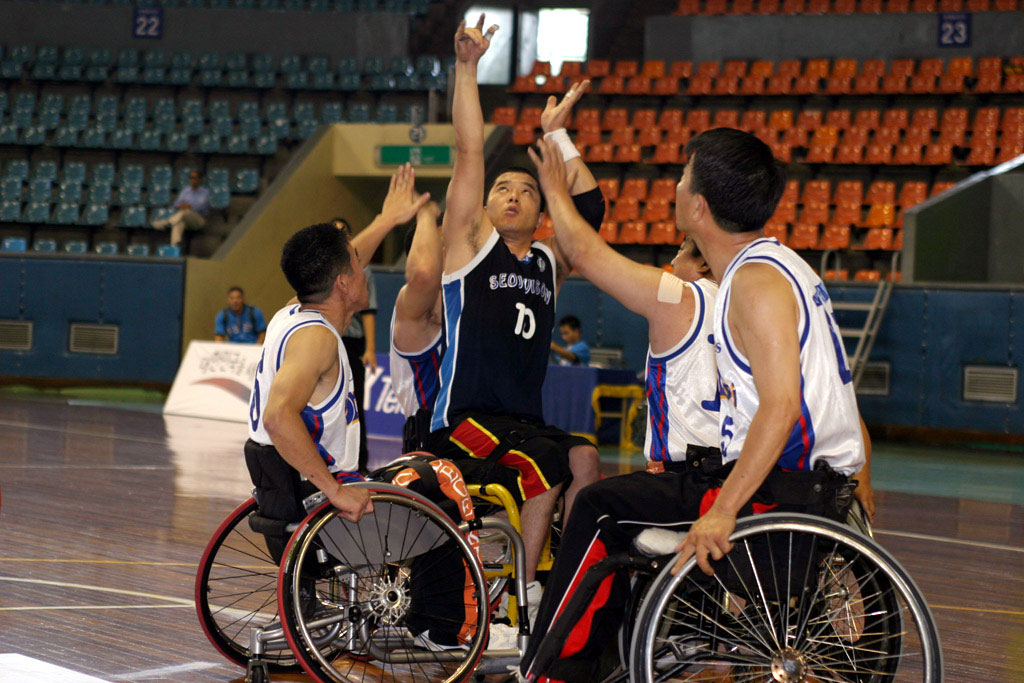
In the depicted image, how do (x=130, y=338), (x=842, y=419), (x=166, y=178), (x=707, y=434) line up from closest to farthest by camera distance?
(x=842, y=419) < (x=707, y=434) < (x=130, y=338) < (x=166, y=178)

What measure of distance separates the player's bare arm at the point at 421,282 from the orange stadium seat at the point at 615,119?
46.1 feet

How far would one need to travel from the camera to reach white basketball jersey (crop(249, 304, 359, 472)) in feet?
12.1

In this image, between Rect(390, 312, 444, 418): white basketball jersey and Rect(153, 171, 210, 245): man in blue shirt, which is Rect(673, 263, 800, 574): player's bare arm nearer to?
Rect(390, 312, 444, 418): white basketball jersey

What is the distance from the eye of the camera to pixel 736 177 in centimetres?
294

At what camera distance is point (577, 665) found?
3061 mm

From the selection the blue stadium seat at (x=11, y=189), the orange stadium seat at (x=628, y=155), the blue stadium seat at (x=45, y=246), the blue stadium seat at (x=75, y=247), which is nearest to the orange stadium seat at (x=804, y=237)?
the orange stadium seat at (x=628, y=155)

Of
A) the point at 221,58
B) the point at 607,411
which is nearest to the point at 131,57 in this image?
the point at 221,58

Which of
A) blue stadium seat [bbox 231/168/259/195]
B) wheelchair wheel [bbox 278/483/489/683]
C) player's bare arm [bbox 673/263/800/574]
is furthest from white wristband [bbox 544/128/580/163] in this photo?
blue stadium seat [bbox 231/168/259/195]

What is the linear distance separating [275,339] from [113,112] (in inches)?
679

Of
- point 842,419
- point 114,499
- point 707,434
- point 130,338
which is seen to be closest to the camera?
point 842,419

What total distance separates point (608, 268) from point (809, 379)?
707mm

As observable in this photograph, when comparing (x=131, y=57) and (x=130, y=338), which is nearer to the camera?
(x=130, y=338)

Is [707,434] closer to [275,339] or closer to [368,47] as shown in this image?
[275,339]

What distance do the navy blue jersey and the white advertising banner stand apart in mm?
8987
